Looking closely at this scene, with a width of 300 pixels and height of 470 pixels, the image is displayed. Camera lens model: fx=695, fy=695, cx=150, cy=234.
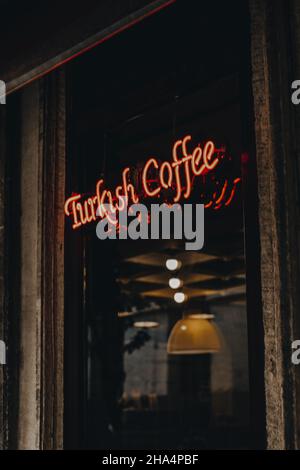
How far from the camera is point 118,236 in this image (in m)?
4.88

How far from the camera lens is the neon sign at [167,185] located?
13.3 ft

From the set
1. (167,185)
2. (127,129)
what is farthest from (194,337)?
(167,185)

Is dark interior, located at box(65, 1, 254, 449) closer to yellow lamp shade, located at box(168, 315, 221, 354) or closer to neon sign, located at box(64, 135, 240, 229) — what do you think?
neon sign, located at box(64, 135, 240, 229)

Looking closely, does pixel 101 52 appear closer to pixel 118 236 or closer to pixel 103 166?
pixel 103 166

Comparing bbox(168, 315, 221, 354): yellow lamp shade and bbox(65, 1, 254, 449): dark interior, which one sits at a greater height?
bbox(65, 1, 254, 449): dark interior

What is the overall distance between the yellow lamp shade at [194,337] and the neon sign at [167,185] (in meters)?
3.46

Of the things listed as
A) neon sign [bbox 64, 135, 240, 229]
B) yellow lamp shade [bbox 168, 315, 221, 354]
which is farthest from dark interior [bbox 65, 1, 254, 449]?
yellow lamp shade [bbox 168, 315, 221, 354]

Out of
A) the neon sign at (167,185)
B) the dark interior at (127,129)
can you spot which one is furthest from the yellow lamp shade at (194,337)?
the neon sign at (167,185)

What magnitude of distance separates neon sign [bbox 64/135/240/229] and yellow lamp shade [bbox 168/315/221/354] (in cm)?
346

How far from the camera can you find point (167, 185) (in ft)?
14.0

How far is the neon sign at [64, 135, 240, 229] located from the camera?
4.06 meters

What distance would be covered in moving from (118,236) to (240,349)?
30.9 ft

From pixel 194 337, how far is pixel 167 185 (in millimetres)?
3992

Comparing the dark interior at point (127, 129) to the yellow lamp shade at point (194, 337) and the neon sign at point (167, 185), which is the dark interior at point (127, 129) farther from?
the yellow lamp shade at point (194, 337)
